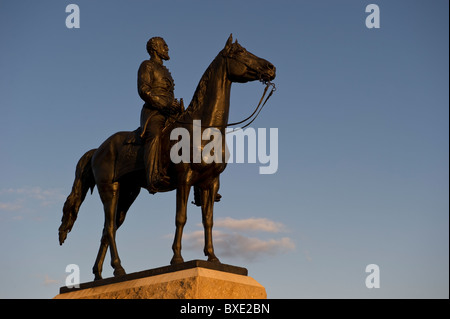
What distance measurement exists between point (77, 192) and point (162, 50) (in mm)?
3331

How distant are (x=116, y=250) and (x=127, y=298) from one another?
1.75 m

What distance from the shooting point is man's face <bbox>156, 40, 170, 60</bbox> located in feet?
45.1

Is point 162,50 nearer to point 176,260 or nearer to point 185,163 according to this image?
point 185,163

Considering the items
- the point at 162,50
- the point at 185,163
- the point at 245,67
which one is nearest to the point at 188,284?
the point at 185,163

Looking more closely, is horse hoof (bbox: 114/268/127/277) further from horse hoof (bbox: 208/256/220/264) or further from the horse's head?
the horse's head

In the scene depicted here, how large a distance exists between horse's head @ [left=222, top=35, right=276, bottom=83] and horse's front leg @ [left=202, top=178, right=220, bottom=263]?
188 centimetres

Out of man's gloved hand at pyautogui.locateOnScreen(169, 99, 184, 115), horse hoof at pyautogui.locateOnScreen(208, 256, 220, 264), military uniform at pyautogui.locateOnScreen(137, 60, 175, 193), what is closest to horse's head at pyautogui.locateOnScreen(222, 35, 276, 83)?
man's gloved hand at pyautogui.locateOnScreen(169, 99, 184, 115)

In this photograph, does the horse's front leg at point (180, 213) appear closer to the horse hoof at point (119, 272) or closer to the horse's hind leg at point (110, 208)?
the horse hoof at point (119, 272)

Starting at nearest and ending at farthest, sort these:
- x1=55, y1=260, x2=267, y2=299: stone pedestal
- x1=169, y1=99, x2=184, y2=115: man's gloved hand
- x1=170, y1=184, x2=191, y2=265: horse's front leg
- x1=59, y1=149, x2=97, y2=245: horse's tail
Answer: x1=55, y1=260, x2=267, y2=299: stone pedestal
x1=170, y1=184, x2=191, y2=265: horse's front leg
x1=169, y1=99, x2=184, y2=115: man's gloved hand
x1=59, y1=149, x2=97, y2=245: horse's tail

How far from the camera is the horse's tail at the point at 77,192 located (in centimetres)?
1402

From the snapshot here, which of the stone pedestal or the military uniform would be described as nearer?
the stone pedestal

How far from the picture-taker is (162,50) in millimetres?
13781
